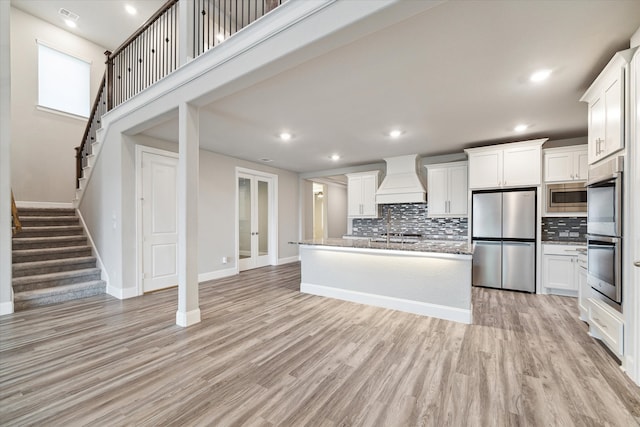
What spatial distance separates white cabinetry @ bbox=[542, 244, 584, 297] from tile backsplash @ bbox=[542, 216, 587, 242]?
0.49 m

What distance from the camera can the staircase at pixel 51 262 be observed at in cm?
376

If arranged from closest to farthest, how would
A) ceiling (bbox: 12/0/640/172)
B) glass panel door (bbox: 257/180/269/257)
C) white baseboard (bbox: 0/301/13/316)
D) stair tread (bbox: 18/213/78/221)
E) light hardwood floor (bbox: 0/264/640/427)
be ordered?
light hardwood floor (bbox: 0/264/640/427)
ceiling (bbox: 12/0/640/172)
white baseboard (bbox: 0/301/13/316)
stair tread (bbox: 18/213/78/221)
glass panel door (bbox: 257/180/269/257)

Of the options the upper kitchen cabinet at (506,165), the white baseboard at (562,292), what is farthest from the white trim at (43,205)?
the white baseboard at (562,292)

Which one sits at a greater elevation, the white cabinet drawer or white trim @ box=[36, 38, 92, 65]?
white trim @ box=[36, 38, 92, 65]

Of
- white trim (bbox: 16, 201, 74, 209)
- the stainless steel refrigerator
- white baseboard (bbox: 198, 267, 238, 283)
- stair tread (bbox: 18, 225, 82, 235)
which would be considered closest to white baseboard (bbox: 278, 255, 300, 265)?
white baseboard (bbox: 198, 267, 238, 283)

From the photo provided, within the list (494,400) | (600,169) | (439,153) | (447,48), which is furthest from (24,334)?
(439,153)

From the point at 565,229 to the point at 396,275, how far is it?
344 centimetres

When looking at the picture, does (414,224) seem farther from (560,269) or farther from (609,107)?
(609,107)

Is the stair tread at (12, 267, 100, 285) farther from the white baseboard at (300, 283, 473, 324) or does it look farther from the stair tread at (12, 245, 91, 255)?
the white baseboard at (300, 283, 473, 324)

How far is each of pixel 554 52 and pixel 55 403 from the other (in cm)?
454

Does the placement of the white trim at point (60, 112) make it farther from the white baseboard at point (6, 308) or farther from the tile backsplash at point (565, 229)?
the tile backsplash at point (565, 229)

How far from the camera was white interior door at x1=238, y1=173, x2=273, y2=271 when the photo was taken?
20.2 feet

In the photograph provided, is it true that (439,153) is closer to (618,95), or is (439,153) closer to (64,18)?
(618,95)

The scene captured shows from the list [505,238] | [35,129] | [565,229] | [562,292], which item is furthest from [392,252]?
[35,129]
